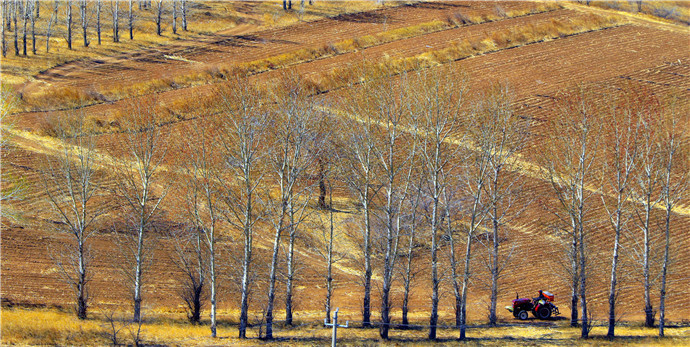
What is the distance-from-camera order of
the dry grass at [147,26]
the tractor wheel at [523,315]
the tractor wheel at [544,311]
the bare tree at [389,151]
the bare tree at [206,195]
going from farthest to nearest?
the dry grass at [147,26] → the tractor wheel at [523,315] → the tractor wheel at [544,311] → the bare tree at [389,151] → the bare tree at [206,195]

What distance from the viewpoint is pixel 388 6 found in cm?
8556

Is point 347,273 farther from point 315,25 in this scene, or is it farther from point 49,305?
point 315,25

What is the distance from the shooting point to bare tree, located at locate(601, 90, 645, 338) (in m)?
28.9

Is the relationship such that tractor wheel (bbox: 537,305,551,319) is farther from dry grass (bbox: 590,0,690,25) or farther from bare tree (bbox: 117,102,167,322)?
dry grass (bbox: 590,0,690,25)

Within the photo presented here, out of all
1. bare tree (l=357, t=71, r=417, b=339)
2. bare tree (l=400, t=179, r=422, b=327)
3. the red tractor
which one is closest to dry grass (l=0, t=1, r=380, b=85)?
bare tree (l=357, t=71, r=417, b=339)

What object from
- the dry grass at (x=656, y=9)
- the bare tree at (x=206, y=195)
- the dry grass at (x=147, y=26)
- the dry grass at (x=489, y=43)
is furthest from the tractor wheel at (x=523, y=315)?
the dry grass at (x=656, y=9)

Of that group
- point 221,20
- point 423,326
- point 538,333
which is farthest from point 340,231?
point 221,20

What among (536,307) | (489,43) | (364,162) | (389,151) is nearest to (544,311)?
(536,307)

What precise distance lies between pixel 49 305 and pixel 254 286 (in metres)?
10.4

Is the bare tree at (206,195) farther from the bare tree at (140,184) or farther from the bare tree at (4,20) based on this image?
the bare tree at (4,20)

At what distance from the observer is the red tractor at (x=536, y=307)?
30656 mm

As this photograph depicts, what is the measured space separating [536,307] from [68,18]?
2440 inches

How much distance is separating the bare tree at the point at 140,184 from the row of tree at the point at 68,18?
103 feet

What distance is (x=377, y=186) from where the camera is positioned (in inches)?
1254
